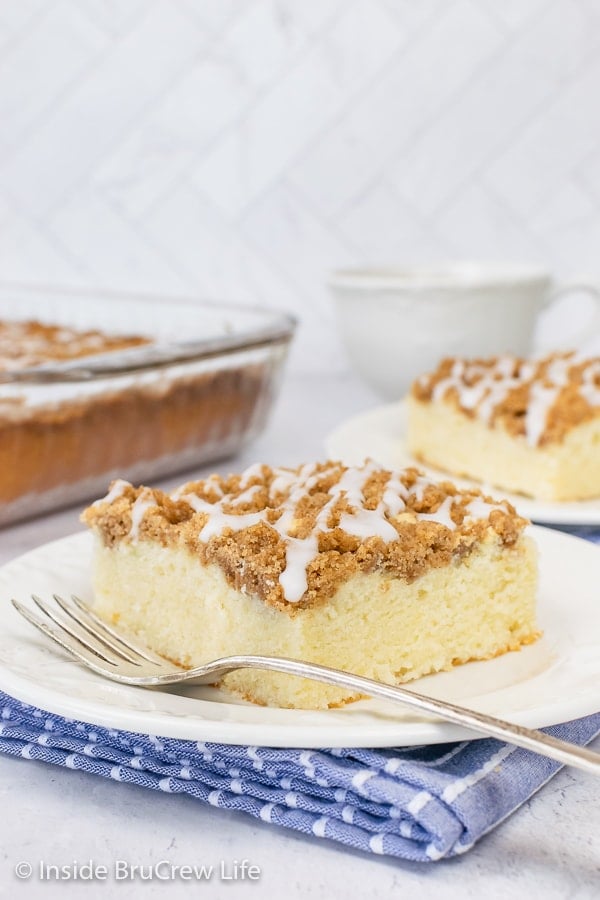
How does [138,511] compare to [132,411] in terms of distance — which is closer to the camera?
[138,511]

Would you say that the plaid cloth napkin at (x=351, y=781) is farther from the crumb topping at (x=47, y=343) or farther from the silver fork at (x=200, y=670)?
the crumb topping at (x=47, y=343)

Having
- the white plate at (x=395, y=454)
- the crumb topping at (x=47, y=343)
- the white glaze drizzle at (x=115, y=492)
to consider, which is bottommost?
the crumb topping at (x=47, y=343)

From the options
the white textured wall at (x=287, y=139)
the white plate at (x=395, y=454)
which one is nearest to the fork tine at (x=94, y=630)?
the white plate at (x=395, y=454)

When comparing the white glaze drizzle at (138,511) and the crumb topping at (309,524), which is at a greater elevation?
the crumb topping at (309,524)

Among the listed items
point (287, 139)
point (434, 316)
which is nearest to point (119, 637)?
point (434, 316)

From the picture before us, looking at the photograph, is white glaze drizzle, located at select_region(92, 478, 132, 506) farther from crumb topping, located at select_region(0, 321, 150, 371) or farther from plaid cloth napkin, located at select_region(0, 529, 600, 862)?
crumb topping, located at select_region(0, 321, 150, 371)

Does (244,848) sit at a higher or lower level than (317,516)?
lower

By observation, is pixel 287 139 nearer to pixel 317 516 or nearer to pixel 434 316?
pixel 434 316

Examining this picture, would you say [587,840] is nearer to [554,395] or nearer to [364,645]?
[364,645]
